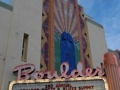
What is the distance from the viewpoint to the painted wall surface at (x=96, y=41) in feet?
76.4

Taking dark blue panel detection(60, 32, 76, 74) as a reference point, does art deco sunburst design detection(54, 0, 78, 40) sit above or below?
above

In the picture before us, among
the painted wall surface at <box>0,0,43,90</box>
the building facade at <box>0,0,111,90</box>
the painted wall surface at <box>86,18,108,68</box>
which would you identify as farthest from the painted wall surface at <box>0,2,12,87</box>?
the painted wall surface at <box>86,18,108,68</box>

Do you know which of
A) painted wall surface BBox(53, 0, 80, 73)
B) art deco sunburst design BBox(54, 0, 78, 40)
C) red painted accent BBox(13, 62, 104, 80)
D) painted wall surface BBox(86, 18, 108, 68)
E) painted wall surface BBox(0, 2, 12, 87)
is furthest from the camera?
painted wall surface BBox(86, 18, 108, 68)

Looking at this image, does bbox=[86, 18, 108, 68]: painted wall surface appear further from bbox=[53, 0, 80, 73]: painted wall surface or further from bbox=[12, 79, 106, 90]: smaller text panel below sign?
bbox=[12, 79, 106, 90]: smaller text panel below sign

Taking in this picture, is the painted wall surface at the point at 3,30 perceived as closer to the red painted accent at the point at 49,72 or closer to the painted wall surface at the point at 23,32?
the painted wall surface at the point at 23,32

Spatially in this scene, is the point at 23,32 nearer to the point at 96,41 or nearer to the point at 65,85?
the point at 65,85

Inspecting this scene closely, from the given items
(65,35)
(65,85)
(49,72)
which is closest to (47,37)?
(65,35)

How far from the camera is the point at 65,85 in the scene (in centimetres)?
1516

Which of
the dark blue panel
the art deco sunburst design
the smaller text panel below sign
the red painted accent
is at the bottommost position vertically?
the smaller text panel below sign

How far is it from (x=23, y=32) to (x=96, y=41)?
9113 mm

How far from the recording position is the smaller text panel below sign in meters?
14.9

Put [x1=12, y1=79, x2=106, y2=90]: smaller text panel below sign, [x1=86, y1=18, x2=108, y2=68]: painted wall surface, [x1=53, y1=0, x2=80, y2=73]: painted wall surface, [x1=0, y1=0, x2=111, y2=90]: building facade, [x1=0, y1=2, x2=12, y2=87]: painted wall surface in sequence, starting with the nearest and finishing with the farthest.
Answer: [x1=12, y1=79, x2=106, y2=90]: smaller text panel below sign, [x1=0, y1=2, x2=12, y2=87]: painted wall surface, [x1=0, y1=0, x2=111, y2=90]: building facade, [x1=53, y1=0, x2=80, y2=73]: painted wall surface, [x1=86, y1=18, x2=108, y2=68]: painted wall surface

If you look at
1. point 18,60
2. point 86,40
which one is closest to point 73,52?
point 86,40

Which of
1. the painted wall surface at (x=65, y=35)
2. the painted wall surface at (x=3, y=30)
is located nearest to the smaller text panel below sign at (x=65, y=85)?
the painted wall surface at (x=3, y=30)
